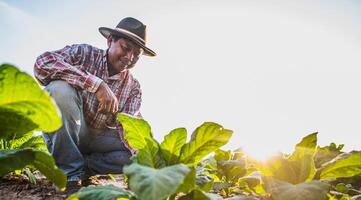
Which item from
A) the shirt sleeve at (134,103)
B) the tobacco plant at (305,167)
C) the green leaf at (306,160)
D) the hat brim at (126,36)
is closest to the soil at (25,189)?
the shirt sleeve at (134,103)

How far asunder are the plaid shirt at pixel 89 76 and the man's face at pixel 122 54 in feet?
0.34

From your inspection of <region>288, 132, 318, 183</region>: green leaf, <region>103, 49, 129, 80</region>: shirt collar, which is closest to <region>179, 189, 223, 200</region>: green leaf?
<region>288, 132, 318, 183</region>: green leaf

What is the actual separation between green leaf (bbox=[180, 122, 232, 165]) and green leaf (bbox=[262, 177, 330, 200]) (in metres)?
0.31

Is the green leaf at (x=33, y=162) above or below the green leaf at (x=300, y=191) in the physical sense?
below

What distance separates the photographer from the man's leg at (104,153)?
12.1 feet

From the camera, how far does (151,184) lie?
0.93 m

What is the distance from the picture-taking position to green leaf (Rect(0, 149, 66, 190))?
46.8 inches

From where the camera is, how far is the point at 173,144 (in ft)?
5.07

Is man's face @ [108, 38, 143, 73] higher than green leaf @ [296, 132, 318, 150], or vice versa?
man's face @ [108, 38, 143, 73]

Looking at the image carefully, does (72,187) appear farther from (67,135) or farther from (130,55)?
(130,55)

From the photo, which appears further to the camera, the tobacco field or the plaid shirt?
the plaid shirt

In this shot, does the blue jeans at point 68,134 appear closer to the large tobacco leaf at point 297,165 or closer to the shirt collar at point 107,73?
the shirt collar at point 107,73

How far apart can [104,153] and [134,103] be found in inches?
29.2

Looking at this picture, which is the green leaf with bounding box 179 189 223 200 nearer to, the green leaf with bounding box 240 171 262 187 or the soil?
the green leaf with bounding box 240 171 262 187
